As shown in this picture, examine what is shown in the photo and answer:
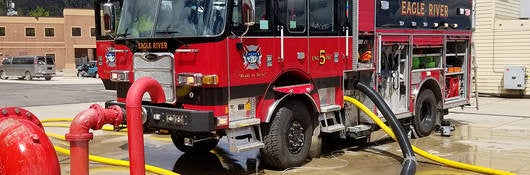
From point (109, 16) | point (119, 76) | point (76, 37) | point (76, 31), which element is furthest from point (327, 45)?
point (76, 37)

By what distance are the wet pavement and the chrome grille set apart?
4.31 feet

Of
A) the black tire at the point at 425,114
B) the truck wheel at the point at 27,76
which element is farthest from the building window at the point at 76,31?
the black tire at the point at 425,114

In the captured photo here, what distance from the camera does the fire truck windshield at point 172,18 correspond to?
6.29m

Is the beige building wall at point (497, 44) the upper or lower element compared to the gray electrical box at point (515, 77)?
upper

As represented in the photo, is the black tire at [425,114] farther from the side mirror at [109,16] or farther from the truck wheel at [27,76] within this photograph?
A: the truck wheel at [27,76]

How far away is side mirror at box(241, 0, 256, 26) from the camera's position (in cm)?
612

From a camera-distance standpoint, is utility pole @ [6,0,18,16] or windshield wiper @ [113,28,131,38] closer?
Answer: windshield wiper @ [113,28,131,38]

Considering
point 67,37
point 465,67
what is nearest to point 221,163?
point 465,67

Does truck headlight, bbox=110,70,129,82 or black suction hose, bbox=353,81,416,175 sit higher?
truck headlight, bbox=110,70,129,82

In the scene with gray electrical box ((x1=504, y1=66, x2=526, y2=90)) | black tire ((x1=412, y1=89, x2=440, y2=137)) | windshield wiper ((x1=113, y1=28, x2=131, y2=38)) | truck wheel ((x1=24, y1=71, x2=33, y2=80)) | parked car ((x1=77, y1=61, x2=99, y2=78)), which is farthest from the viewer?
parked car ((x1=77, y1=61, x2=99, y2=78))

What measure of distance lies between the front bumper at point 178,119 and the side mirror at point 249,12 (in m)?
1.09

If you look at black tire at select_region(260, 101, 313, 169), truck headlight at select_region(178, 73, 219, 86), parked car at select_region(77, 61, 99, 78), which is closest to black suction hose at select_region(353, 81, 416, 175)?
black tire at select_region(260, 101, 313, 169)

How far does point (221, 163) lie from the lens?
7969 mm

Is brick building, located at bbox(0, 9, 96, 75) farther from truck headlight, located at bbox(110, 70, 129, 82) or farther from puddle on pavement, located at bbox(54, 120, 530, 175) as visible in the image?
truck headlight, located at bbox(110, 70, 129, 82)
